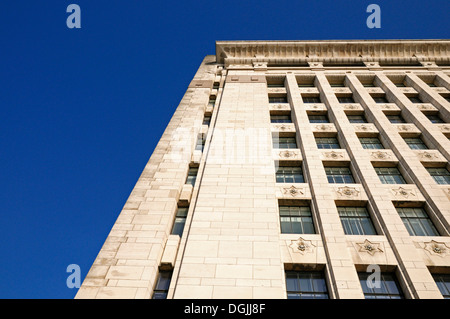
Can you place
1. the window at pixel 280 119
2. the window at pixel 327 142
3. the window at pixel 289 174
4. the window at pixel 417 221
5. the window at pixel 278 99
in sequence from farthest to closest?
1. the window at pixel 278 99
2. the window at pixel 280 119
3. the window at pixel 327 142
4. the window at pixel 289 174
5. the window at pixel 417 221

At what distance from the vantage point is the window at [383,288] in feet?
30.5

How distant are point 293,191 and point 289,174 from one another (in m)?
1.91

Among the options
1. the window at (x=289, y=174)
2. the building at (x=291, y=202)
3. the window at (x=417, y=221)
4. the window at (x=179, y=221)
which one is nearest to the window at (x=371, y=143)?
the building at (x=291, y=202)

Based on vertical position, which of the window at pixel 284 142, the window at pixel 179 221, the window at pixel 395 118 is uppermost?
the window at pixel 395 118

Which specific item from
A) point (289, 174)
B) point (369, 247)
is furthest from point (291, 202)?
point (369, 247)

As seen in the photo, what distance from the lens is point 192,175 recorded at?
1503 centimetres

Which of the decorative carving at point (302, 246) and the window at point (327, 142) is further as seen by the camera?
the window at point (327, 142)

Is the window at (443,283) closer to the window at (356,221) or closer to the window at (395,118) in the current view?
the window at (356,221)

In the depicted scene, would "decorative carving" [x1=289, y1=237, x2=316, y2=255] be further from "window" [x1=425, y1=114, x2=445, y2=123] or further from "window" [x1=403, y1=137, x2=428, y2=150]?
"window" [x1=425, y1=114, x2=445, y2=123]

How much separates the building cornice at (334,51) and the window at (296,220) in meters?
20.2

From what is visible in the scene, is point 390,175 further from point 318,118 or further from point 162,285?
point 162,285
